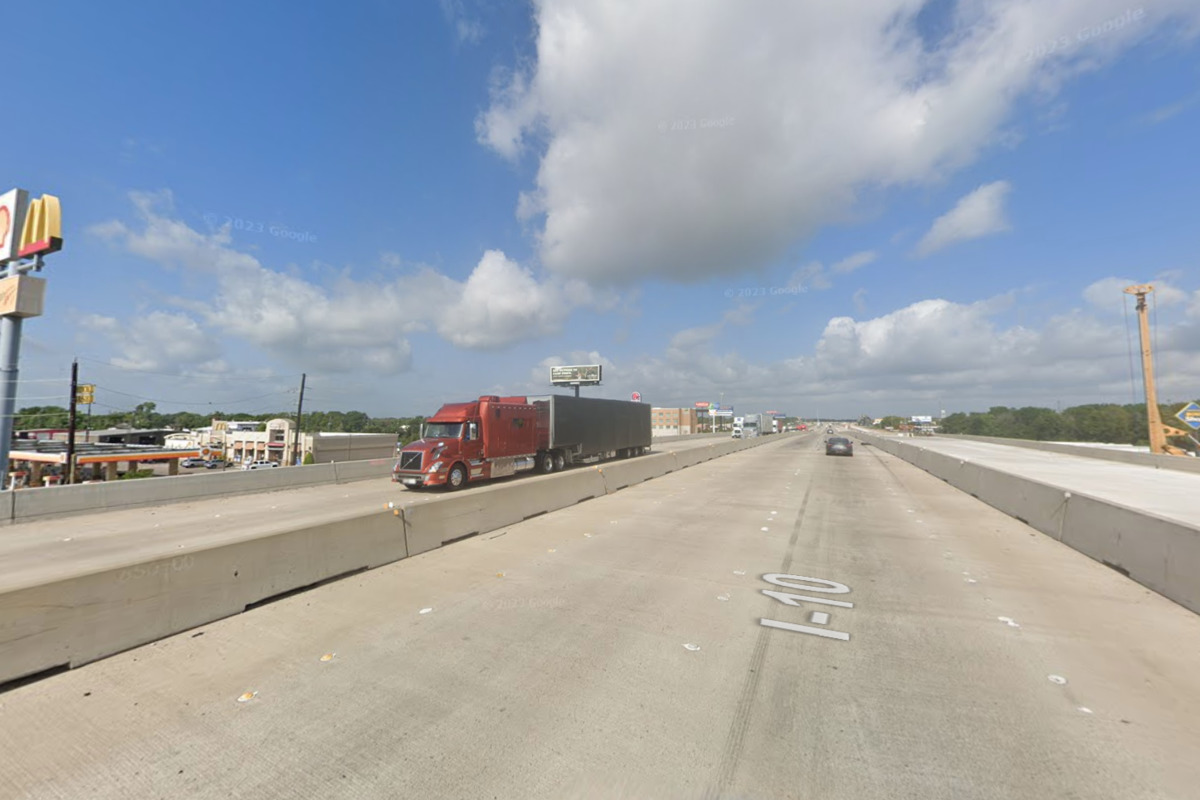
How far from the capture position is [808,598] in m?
5.82

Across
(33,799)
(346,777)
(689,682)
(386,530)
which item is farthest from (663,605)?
(33,799)

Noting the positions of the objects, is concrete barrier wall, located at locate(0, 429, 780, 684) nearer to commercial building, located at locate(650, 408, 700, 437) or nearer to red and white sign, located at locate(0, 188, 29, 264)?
red and white sign, located at locate(0, 188, 29, 264)

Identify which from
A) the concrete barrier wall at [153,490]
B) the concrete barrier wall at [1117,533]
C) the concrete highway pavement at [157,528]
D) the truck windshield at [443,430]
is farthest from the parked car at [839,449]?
the concrete barrier wall at [153,490]

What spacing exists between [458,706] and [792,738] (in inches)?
91.0

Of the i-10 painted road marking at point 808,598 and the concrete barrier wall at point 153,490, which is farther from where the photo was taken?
the concrete barrier wall at point 153,490

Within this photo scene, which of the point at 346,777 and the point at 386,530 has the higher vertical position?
the point at 386,530

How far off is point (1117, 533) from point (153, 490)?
2151cm

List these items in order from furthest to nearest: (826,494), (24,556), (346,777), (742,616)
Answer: (826,494)
(24,556)
(742,616)
(346,777)

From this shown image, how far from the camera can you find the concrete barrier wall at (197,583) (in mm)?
3889

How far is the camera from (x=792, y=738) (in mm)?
3160

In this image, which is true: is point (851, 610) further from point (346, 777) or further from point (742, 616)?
point (346, 777)

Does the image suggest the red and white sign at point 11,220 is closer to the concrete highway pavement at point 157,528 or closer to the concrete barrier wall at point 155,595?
the concrete highway pavement at point 157,528

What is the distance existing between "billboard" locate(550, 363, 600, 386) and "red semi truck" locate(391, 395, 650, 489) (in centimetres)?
3311

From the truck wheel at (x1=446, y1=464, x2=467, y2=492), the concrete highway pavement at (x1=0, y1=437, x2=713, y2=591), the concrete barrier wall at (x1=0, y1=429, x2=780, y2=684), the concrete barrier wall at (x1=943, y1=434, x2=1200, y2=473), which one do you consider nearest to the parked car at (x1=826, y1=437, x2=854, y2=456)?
the concrete barrier wall at (x1=943, y1=434, x2=1200, y2=473)
